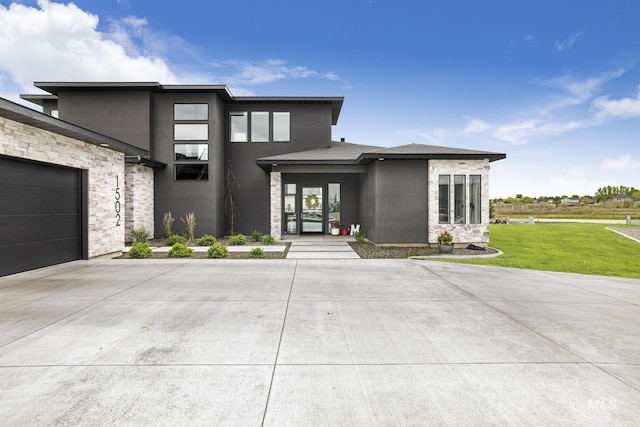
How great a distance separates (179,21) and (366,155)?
47.9 feet

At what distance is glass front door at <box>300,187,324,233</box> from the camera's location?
1770 cm

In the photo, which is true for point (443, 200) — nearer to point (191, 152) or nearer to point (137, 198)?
point (191, 152)

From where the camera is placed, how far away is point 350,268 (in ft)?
29.3

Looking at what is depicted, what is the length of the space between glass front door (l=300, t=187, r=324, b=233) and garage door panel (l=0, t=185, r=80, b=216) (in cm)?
1018

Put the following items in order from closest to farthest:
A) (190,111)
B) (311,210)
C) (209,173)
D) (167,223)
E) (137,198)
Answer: (137,198) → (167,223) → (209,173) → (190,111) → (311,210)

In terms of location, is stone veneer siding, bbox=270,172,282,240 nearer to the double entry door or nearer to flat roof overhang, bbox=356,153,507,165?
the double entry door

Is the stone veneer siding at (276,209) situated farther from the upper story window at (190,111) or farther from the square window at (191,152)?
the upper story window at (190,111)

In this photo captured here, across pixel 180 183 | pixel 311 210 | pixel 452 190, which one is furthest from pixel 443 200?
pixel 180 183

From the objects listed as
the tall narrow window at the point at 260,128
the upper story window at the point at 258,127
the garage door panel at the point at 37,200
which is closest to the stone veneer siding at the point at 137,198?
the upper story window at the point at 258,127

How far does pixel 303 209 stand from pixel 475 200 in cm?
839

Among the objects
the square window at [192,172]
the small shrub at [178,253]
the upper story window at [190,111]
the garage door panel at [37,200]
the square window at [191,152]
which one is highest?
the upper story window at [190,111]

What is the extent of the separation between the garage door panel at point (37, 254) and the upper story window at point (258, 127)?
988 centimetres

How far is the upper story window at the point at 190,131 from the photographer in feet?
53.7

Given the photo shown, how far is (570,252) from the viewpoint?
13367 mm
